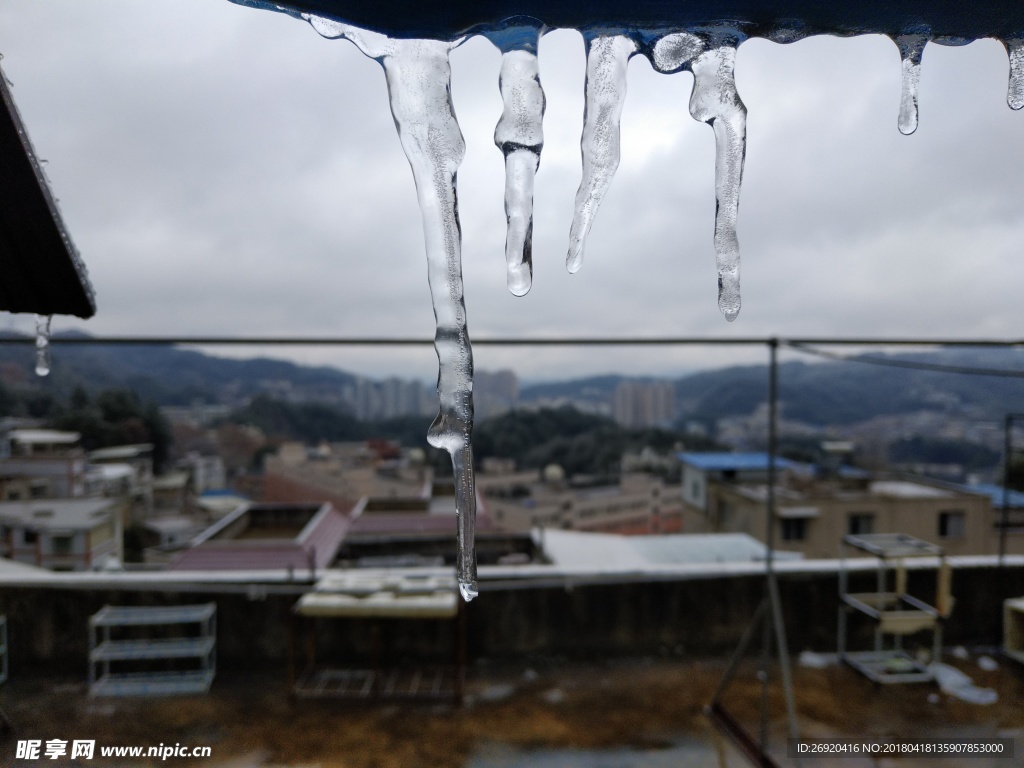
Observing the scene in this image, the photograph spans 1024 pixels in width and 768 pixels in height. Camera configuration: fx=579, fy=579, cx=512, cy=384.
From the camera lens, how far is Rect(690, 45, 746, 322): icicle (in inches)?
25.2

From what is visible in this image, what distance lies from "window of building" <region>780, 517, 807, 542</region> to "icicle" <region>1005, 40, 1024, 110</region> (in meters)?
7.28

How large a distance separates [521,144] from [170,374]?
10.9ft

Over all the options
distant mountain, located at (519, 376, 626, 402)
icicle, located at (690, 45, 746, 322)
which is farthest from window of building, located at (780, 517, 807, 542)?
icicle, located at (690, 45, 746, 322)

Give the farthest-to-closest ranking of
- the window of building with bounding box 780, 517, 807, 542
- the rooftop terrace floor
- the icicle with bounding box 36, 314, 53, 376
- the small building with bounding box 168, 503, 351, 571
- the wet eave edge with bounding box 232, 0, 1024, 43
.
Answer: the window of building with bounding box 780, 517, 807, 542 < the small building with bounding box 168, 503, 351, 571 < the rooftop terrace floor < the icicle with bounding box 36, 314, 53, 376 < the wet eave edge with bounding box 232, 0, 1024, 43

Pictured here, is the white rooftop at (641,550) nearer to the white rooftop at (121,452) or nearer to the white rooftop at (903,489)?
the white rooftop at (121,452)

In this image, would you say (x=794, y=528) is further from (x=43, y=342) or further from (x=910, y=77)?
(x=43, y=342)

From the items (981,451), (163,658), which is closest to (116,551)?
(163,658)

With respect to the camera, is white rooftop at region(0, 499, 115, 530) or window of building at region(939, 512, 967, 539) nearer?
white rooftop at region(0, 499, 115, 530)

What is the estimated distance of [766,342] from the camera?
225 centimetres

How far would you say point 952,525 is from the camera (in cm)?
713

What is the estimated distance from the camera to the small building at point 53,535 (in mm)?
2789

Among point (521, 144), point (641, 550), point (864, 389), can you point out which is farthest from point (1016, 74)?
point (864, 389)

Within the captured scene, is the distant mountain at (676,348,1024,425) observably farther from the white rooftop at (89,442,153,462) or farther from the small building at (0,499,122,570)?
the white rooftop at (89,442,153,462)

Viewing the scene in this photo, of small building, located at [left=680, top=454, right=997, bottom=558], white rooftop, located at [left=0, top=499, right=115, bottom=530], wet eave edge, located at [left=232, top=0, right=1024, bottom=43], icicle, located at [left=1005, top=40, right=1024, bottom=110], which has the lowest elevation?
small building, located at [left=680, top=454, right=997, bottom=558]
